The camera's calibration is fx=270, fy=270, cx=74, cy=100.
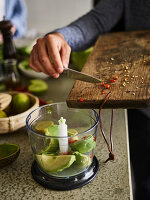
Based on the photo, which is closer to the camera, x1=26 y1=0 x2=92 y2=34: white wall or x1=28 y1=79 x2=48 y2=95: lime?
x1=28 y1=79 x2=48 y2=95: lime

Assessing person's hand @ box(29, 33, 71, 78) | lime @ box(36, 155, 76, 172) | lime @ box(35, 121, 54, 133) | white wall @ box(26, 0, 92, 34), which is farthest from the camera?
white wall @ box(26, 0, 92, 34)

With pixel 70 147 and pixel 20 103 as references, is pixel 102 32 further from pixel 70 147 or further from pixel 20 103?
pixel 70 147

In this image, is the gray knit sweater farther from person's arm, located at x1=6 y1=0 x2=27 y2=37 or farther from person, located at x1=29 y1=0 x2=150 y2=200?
person's arm, located at x1=6 y1=0 x2=27 y2=37

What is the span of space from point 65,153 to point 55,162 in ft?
0.11

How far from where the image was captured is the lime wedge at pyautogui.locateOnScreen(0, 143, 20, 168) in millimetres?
742

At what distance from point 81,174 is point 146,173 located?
1.62 ft

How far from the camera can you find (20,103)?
962 millimetres

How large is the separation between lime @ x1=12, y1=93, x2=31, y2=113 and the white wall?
3.08 meters

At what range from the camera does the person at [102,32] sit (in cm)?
91

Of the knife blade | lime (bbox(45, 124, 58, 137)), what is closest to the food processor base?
lime (bbox(45, 124, 58, 137))

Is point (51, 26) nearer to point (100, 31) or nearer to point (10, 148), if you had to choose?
point (100, 31)

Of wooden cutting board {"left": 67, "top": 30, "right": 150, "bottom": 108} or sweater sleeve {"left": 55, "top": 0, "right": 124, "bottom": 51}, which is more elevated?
sweater sleeve {"left": 55, "top": 0, "right": 124, "bottom": 51}

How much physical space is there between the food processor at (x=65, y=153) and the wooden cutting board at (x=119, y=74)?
63mm

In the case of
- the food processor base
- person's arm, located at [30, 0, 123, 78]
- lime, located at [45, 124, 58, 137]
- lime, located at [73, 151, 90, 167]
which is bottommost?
the food processor base
